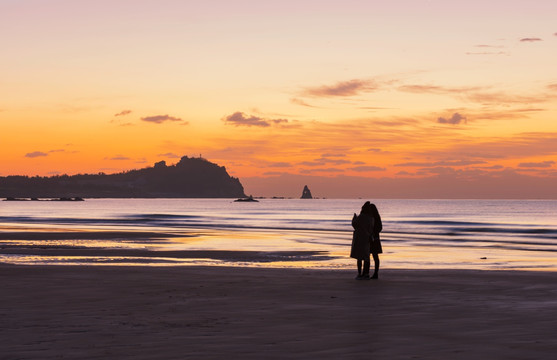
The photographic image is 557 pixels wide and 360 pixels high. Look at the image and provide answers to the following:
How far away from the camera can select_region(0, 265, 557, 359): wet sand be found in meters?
10.8

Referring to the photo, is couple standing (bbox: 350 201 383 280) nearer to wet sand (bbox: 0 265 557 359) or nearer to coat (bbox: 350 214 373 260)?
coat (bbox: 350 214 373 260)

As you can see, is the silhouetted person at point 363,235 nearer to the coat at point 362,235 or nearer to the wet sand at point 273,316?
the coat at point 362,235

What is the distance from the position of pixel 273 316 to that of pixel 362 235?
342 inches

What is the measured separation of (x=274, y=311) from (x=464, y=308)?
4.01 metres

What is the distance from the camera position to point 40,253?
35.1 metres

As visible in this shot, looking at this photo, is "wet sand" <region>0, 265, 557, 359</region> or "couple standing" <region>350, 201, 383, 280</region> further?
"couple standing" <region>350, 201, 383, 280</region>

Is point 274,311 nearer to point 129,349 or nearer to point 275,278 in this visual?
point 129,349

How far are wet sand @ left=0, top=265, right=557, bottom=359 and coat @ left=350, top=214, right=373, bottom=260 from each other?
0.89m

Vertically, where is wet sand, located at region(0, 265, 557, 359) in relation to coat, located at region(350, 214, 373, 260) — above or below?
below

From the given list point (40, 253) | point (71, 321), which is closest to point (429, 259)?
point (40, 253)

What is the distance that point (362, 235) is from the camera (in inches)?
885

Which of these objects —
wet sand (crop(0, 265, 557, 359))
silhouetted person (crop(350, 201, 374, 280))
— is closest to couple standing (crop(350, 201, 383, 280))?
silhouetted person (crop(350, 201, 374, 280))

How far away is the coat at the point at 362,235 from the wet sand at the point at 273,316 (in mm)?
894

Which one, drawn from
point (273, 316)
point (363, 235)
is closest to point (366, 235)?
point (363, 235)
